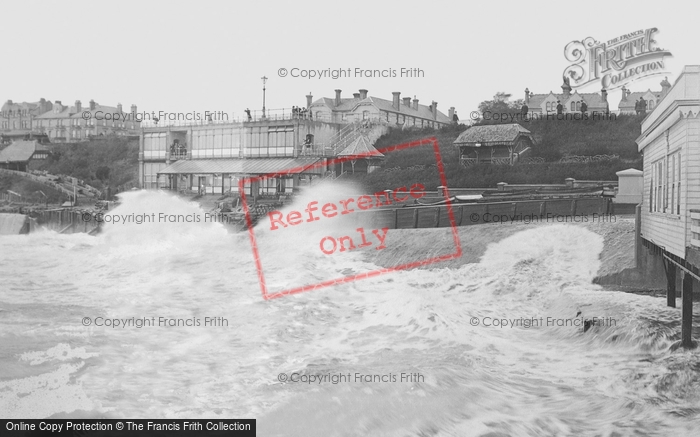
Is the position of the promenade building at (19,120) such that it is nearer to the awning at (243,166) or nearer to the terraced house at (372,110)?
the awning at (243,166)

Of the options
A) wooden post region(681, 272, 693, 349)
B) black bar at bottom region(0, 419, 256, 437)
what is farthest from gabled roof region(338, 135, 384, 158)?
black bar at bottom region(0, 419, 256, 437)

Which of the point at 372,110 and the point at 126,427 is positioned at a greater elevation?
the point at 372,110

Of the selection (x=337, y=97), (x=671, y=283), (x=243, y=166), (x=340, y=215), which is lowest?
(x=671, y=283)

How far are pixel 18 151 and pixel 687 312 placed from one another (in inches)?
2512

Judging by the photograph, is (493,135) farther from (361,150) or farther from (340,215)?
Result: (340,215)

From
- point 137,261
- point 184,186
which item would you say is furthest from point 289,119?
point 137,261

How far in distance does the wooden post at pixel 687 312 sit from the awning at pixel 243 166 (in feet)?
127

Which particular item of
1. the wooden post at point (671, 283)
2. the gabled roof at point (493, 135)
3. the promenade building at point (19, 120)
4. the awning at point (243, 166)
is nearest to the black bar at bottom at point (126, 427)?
the wooden post at point (671, 283)

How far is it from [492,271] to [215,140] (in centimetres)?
3892

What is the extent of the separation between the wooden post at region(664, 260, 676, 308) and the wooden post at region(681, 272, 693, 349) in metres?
3.12

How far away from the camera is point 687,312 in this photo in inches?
615

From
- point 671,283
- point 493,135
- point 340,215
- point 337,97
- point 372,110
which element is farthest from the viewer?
point 337,97

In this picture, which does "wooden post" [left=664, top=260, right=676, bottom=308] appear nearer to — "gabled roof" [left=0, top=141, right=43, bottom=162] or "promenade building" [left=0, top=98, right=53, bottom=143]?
"gabled roof" [left=0, top=141, right=43, bottom=162]

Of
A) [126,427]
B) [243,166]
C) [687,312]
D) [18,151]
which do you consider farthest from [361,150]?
[126,427]
